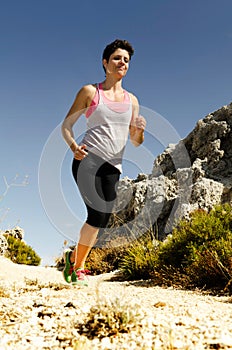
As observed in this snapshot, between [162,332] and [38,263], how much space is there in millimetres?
13425

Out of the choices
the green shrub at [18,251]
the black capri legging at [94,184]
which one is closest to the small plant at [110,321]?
the black capri legging at [94,184]

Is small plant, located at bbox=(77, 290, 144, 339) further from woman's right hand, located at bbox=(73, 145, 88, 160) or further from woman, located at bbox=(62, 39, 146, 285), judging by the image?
woman's right hand, located at bbox=(73, 145, 88, 160)

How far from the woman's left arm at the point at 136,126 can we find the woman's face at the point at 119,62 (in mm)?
347

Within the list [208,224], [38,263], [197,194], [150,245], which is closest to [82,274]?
[208,224]

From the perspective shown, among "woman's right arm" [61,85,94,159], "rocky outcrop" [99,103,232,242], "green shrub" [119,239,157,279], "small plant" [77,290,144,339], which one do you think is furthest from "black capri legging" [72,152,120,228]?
"rocky outcrop" [99,103,232,242]

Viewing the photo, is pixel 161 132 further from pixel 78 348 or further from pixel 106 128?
pixel 78 348

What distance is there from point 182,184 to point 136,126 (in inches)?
274

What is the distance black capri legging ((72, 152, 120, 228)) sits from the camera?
3949mm

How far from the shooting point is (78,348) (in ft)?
6.63

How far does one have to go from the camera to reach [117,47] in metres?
4.25

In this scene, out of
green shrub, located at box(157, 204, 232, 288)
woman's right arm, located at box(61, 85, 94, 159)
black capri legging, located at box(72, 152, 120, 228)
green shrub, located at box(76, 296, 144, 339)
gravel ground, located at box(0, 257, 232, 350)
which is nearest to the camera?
gravel ground, located at box(0, 257, 232, 350)

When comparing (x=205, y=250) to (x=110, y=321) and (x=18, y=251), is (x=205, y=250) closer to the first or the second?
(x=110, y=321)

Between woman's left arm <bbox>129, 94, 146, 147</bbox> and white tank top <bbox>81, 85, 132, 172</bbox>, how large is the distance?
11 cm

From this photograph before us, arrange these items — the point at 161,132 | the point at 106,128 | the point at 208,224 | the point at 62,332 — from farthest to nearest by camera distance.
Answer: the point at 161,132 < the point at 208,224 < the point at 106,128 < the point at 62,332
